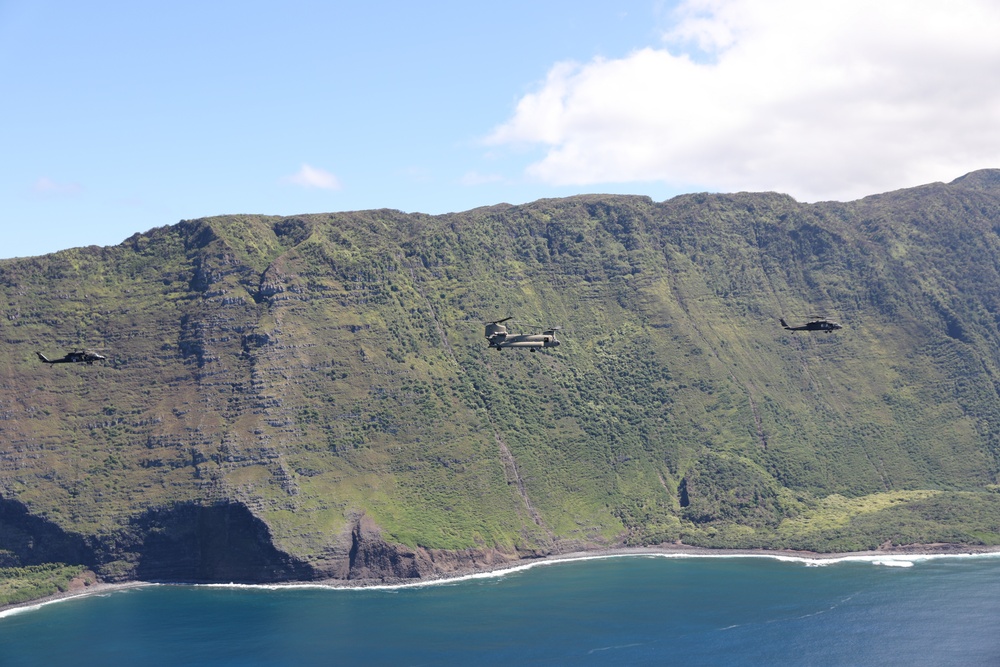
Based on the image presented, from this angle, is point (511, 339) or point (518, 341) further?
point (518, 341)

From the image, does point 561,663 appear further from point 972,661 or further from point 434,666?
point 972,661

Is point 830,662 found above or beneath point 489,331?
beneath

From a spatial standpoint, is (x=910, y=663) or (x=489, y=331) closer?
(x=489, y=331)

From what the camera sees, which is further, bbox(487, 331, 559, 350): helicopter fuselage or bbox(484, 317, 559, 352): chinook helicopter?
bbox(487, 331, 559, 350): helicopter fuselage

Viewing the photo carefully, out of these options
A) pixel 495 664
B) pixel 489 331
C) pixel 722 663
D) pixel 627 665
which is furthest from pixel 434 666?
pixel 489 331

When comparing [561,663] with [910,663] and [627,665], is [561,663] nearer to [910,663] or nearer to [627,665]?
[627,665]

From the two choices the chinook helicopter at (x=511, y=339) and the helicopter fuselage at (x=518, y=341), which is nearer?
the chinook helicopter at (x=511, y=339)

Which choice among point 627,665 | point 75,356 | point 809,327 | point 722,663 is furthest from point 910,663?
point 75,356

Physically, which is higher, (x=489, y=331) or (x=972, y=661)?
(x=489, y=331)

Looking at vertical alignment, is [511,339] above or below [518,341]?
above
